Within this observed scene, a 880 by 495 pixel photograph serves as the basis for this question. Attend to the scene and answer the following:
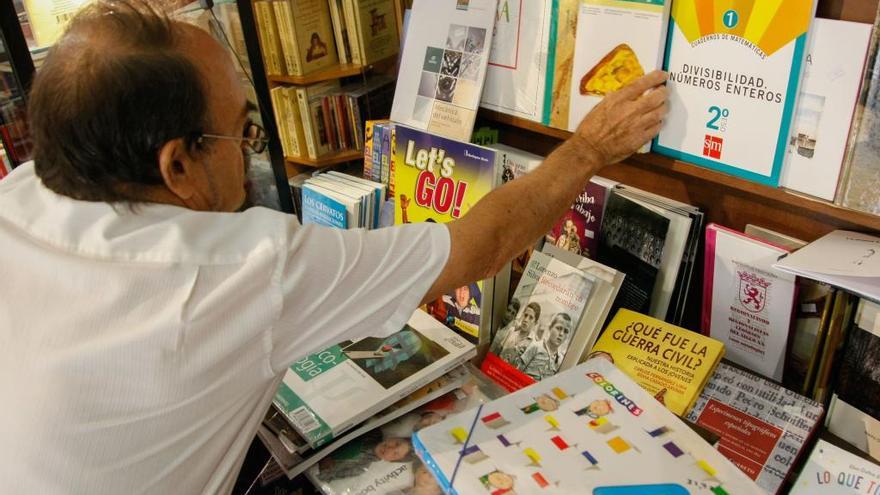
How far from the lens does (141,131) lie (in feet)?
2.73

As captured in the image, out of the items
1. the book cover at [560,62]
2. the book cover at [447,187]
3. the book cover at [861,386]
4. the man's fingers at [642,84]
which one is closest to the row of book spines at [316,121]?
the book cover at [447,187]

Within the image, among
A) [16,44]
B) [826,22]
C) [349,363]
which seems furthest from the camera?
[16,44]

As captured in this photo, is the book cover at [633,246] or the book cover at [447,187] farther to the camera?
the book cover at [447,187]

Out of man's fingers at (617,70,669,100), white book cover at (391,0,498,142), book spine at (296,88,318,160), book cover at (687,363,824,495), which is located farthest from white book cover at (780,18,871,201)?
book spine at (296,88,318,160)

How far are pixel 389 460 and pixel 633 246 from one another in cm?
59

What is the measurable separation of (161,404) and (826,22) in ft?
3.37

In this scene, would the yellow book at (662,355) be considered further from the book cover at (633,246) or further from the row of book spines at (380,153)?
the row of book spines at (380,153)

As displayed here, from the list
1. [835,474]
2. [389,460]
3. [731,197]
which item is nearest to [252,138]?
[389,460]

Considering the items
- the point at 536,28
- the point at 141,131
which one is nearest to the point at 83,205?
the point at 141,131

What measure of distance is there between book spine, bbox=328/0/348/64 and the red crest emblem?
121 centimetres

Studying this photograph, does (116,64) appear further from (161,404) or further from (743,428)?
(743,428)

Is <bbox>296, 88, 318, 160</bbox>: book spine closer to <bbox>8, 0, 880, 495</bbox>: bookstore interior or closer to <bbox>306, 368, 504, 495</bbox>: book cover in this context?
<bbox>8, 0, 880, 495</bbox>: bookstore interior

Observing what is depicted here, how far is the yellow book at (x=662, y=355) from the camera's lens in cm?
108

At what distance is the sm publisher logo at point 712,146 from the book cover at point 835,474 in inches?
18.5
